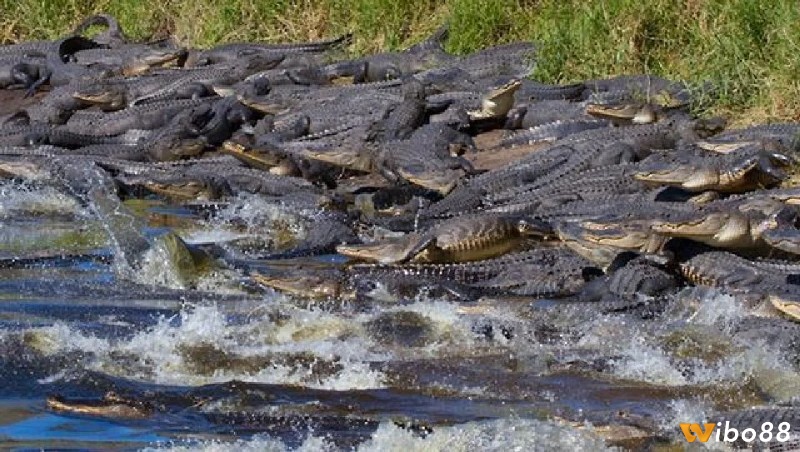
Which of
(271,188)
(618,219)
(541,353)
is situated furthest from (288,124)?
(541,353)

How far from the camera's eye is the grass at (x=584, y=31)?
957 centimetres

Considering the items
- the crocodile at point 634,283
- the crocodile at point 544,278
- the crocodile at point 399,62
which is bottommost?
the crocodile at point 399,62

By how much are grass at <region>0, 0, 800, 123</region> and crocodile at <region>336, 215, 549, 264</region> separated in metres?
2.09

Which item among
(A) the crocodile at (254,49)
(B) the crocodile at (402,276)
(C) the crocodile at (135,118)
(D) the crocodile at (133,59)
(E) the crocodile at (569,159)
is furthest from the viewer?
(D) the crocodile at (133,59)

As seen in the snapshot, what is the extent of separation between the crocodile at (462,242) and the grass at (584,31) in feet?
6.87

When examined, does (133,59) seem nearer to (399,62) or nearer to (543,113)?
(399,62)

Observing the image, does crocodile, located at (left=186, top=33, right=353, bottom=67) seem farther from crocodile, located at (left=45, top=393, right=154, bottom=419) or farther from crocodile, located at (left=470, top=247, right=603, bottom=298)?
crocodile, located at (left=45, top=393, right=154, bottom=419)

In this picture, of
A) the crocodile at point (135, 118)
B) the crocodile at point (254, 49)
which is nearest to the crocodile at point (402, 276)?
the crocodile at point (135, 118)

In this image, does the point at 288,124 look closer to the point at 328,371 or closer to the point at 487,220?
the point at 487,220

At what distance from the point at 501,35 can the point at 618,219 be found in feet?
16.1

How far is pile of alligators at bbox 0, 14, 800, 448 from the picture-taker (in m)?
7.39

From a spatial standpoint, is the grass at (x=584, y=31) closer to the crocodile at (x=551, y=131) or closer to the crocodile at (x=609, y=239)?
the crocodile at (x=551, y=131)

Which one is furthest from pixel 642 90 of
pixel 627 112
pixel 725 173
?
pixel 725 173

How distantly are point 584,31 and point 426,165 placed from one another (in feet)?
5.88
